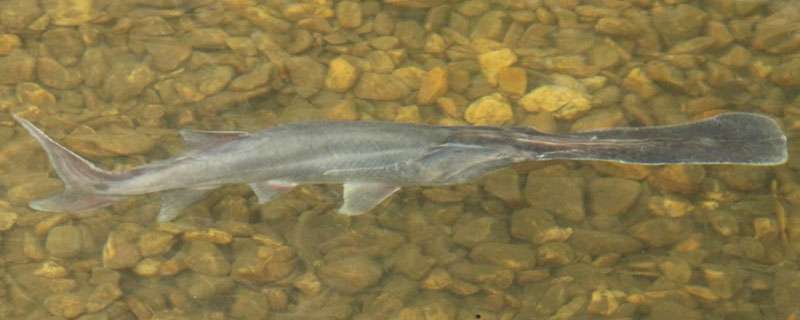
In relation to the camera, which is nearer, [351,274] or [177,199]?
[177,199]

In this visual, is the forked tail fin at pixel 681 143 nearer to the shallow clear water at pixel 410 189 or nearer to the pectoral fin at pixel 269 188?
the shallow clear water at pixel 410 189

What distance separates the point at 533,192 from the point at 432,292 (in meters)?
1.15

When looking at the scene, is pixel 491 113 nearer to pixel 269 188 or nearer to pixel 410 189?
pixel 410 189

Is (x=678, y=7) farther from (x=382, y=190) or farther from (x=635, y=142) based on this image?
(x=382, y=190)

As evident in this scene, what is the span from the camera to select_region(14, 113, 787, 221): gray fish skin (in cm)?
541

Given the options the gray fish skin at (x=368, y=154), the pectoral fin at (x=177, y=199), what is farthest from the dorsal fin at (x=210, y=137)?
the pectoral fin at (x=177, y=199)

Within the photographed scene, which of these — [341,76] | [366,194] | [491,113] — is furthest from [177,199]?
[491,113]

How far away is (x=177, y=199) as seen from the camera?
5.65 meters

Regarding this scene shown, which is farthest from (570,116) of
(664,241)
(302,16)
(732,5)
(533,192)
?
(302,16)

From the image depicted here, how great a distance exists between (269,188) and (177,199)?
66cm

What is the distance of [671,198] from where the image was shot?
634 cm

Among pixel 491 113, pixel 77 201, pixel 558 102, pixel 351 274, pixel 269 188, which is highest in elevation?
pixel 558 102

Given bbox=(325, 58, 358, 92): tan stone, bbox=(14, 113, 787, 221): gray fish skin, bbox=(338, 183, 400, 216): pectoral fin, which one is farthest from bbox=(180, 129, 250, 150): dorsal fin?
bbox=(325, 58, 358, 92): tan stone

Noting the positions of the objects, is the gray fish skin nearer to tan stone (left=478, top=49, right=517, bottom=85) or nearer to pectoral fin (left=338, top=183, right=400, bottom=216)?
pectoral fin (left=338, top=183, right=400, bottom=216)
